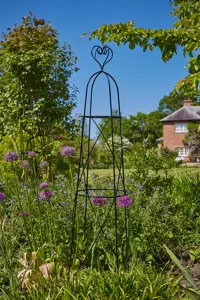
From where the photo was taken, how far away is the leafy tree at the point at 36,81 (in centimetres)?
900

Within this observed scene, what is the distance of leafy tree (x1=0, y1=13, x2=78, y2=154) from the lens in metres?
9.00

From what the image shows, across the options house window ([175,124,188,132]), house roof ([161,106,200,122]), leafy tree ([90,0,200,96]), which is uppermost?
house roof ([161,106,200,122])

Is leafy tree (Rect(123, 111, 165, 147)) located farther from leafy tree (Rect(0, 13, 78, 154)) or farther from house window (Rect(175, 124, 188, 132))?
leafy tree (Rect(0, 13, 78, 154))

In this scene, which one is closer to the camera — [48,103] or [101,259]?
[101,259]

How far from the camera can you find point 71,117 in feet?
31.7

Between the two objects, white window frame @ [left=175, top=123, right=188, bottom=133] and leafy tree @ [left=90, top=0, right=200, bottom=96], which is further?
white window frame @ [left=175, top=123, right=188, bottom=133]

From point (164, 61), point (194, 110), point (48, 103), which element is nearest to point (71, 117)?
point (48, 103)

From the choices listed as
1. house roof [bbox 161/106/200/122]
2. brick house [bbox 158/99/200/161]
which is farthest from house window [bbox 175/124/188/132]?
house roof [bbox 161/106/200/122]

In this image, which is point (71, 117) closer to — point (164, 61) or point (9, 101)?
point (9, 101)

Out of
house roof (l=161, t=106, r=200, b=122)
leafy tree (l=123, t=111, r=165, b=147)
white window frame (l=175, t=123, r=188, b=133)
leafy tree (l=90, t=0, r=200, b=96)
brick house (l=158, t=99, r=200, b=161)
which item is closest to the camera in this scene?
leafy tree (l=90, t=0, r=200, b=96)

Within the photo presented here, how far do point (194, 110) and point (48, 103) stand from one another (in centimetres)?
2259

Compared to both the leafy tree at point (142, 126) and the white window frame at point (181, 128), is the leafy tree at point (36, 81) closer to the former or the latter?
the white window frame at point (181, 128)

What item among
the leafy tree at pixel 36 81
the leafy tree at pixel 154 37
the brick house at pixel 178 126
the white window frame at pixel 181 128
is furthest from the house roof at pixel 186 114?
the leafy tree at pixel 154 37

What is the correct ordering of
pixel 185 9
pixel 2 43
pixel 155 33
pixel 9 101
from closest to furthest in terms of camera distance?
pixel 155 33 → pixel 185 9 → pixel 9 101 → pixel 2 43
